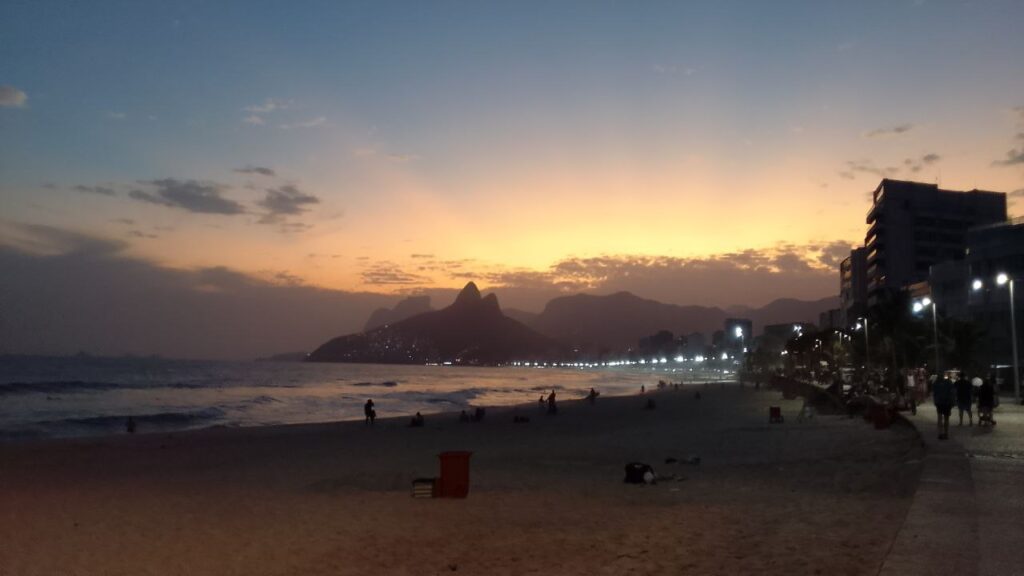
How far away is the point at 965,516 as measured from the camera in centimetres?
914

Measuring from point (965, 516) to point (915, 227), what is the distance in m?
114

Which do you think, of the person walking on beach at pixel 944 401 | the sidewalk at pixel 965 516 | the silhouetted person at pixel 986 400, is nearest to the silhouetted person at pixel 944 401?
the person walking on beach at pixel 944 401

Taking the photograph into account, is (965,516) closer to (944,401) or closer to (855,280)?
(944,401)

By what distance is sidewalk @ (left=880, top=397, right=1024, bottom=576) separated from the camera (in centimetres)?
703

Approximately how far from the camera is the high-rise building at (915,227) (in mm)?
109750

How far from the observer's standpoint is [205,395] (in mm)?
80750

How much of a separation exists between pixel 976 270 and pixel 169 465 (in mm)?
65145

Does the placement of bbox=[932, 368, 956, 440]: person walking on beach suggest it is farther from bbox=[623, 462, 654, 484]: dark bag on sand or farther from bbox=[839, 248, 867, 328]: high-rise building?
bbox=[839, 248, 867, 328]: high-rise building

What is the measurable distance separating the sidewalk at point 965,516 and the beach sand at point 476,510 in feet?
2.00

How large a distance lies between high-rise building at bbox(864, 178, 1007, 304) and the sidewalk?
102178 mm

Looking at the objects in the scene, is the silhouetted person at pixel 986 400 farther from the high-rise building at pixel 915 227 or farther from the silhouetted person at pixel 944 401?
the high-rise building at pixel 915 227

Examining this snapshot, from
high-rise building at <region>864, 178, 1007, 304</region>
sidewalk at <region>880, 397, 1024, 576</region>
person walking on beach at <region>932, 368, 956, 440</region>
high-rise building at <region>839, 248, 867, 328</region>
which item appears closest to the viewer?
sidewalk at <region>880, 397, 1024, 576</region>

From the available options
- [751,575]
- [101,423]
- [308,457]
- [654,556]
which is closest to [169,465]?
[308,457]

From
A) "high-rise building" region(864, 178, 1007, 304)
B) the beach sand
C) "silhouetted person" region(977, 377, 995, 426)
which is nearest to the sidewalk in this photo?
the beach sand
